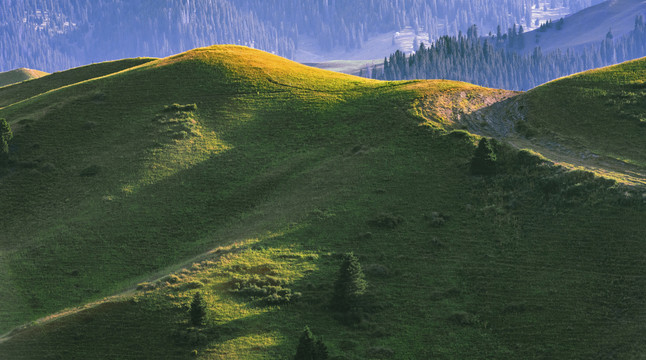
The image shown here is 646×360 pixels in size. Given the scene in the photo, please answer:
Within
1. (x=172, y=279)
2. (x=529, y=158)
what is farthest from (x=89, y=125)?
(x=529, y=158)

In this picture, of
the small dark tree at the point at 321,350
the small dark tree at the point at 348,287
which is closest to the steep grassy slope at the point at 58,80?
the small dark tree at the point at 348,287

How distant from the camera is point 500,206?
58.1 meters

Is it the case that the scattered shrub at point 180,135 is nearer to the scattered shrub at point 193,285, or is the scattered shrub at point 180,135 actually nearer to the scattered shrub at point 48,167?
the scattered shrub at point 48,167

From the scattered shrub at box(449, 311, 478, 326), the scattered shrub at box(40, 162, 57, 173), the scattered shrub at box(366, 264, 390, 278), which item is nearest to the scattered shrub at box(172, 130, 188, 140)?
the scattered shrub at box(40, 162, 57, 173)

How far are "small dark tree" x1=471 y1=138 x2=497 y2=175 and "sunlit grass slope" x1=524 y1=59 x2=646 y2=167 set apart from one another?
12038 millimetres

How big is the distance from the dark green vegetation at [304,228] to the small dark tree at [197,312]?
544mm

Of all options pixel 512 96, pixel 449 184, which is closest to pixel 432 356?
pixel 449 184

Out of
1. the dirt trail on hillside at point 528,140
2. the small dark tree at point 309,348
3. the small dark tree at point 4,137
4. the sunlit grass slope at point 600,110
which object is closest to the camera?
the small dark tree at point 309,348

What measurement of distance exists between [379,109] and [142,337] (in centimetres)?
4959

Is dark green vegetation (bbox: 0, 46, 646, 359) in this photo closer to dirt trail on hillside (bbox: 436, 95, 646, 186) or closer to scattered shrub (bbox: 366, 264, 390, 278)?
scattered shrub (bbox: 366, 264, 390, 278)

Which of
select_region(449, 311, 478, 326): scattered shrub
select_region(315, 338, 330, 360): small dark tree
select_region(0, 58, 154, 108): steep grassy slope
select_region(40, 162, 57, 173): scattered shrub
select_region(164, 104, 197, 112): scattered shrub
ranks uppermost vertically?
select_region(0, 58, 154, 108): steep grassy slope

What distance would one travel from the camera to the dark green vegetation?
1730 inches

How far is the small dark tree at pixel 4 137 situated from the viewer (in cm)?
7781

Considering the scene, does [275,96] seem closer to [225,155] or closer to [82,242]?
[225,155]
